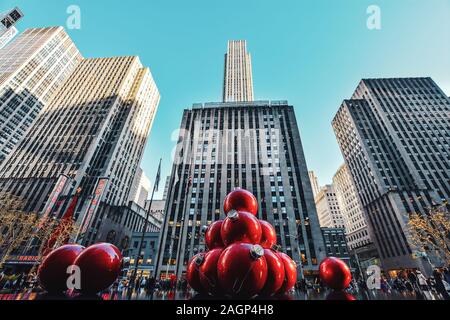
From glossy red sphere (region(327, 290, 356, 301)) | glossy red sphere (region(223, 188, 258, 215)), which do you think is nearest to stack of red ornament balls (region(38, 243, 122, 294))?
glossy red sphere (region(223, 188, 258, 215))

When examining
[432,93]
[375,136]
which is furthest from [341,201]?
[432,93]

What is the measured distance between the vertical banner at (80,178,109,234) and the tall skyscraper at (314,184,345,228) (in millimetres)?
106365

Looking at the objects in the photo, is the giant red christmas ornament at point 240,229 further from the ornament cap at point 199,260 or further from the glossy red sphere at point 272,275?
the ornament cap at point 199,260

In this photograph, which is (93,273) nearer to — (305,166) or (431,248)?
(305,166)

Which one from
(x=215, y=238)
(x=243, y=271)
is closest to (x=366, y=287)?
(x=215, y=238)

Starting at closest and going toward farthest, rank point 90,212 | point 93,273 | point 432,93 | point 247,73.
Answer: point 93,273
point 90,212
point 432,93
point 247,73

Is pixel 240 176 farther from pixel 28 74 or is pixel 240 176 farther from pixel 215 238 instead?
pixel 28 74

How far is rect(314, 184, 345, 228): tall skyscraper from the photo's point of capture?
108 meters

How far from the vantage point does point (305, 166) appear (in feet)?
189

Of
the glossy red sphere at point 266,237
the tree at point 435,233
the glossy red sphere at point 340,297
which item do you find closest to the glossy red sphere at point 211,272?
the glossy red sphere at point 266,237

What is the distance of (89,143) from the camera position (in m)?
65.9

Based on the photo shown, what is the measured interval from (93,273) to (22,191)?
2637 inches

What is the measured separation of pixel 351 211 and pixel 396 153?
37.7m

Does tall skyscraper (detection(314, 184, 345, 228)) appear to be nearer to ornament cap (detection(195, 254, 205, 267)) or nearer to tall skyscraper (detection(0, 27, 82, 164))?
ornament cap (detection(195, 254, 205, 267))
